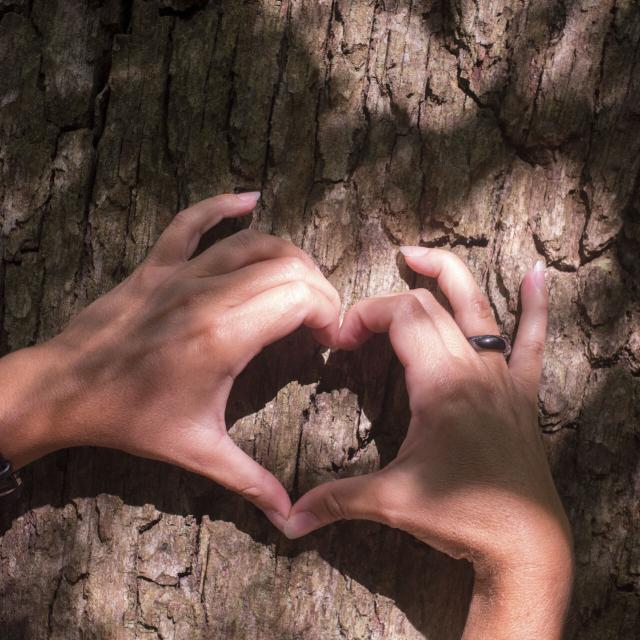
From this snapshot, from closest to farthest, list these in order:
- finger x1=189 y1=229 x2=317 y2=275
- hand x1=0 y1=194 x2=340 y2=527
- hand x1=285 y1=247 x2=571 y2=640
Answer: hand x1=285 y1=247 x2=571 y2=640 < hand x1=0 y1=194 x2=340 y2=527 < finger x1=189 y1=229 x2=317 y2=275

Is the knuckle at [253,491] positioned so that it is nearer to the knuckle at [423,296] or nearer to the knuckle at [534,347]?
the knuckle at [423,296]

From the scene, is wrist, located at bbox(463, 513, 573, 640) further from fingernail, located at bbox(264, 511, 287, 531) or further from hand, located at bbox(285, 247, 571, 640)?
fingernail, located at bbox(264, 511, 287, 531)

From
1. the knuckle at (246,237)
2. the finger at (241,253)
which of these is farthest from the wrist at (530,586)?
the knuckle at (246,237)

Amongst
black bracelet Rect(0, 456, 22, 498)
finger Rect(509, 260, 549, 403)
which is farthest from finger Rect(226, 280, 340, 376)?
black bracelet Rect(0, 456, 22, 498)

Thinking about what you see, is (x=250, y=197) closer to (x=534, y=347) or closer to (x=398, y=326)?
(x=398, y=326)

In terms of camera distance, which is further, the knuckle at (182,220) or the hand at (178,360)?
the knuckle at (182,220)

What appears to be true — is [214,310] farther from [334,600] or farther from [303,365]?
[334,600]

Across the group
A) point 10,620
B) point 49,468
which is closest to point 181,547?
point 49,468

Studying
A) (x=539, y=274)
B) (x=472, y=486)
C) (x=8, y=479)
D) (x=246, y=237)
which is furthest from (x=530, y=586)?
(x=8, y=479)
